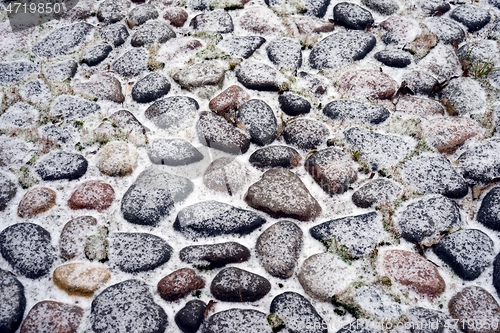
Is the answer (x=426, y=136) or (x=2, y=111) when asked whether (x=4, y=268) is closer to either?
(x=2, y=111)

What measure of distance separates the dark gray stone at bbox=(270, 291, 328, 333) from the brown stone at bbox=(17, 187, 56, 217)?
143 cm

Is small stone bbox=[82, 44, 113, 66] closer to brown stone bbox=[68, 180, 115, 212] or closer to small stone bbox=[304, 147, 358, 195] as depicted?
brown stone bbox=[68, 180, 115, 212]

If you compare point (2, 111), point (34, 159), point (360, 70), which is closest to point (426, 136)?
point (360, 70)

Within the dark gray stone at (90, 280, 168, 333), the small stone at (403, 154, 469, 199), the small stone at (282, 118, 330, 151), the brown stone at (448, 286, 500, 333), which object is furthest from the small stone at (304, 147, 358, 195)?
the dark gray stone at (90, 280, 168, 333)

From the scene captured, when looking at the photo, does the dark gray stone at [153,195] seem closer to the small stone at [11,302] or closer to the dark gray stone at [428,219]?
Answer: the small stone at [11,302]

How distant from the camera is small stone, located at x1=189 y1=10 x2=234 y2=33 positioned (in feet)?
11.9

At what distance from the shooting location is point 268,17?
12.2ft

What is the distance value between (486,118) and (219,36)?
6.82 ft

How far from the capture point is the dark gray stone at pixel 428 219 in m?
2.46

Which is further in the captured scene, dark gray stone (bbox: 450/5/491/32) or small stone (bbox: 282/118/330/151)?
dark gray stone (bbox: 450/5/491/32)

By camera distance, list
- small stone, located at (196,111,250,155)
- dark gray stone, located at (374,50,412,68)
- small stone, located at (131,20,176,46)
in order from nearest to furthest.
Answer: small stone, located at (196,111,250,155)
dark gray stone, located at (374,50,412,68)
small stone, located at (131,20,176,46)

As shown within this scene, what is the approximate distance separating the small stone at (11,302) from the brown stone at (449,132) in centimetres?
255

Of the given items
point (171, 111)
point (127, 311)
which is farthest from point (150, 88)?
point (127, 311)

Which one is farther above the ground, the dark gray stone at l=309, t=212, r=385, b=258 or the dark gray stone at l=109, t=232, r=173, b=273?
the dark gray stone at l=309, t=212, r=385, b=258
